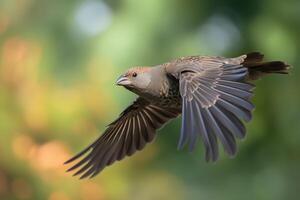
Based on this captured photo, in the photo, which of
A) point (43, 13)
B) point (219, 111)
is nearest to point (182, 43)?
point (43, 13)

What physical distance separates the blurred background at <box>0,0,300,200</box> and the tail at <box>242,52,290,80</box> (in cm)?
232

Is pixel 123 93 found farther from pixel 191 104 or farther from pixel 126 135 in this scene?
pixel 191 104

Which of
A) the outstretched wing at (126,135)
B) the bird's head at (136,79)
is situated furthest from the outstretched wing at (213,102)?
the outstretched wing at (126,135)

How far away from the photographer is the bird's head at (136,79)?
476 cm

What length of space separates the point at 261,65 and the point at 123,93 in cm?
242

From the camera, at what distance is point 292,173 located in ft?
25.8

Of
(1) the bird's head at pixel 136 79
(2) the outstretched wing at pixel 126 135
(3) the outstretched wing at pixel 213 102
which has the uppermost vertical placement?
(1) the bird's head at pixel 136 79

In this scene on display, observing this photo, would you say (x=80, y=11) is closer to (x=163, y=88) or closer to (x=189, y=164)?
(x=189, y=164)

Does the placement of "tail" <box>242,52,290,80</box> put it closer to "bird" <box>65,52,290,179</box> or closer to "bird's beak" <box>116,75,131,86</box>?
"bird" <box>65,52,290,179</box>

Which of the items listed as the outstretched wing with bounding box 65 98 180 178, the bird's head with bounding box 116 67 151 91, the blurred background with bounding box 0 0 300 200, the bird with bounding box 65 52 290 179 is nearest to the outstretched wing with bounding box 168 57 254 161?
the bird with bounding box 65 52 290 179

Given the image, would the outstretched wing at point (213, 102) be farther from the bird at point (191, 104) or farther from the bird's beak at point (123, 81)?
the bird's beak at point (123, 81)

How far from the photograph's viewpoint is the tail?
15.6 ft

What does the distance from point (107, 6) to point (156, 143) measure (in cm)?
124

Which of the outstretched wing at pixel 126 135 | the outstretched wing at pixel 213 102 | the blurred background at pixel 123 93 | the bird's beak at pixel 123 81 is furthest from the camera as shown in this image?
the blurred background at pixel 123 93
